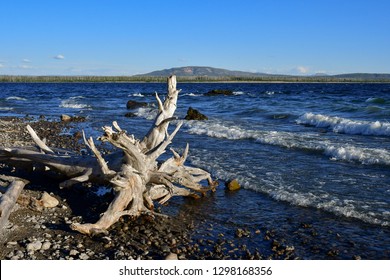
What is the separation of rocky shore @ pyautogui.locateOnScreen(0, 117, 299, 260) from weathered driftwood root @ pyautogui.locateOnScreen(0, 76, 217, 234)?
282mm

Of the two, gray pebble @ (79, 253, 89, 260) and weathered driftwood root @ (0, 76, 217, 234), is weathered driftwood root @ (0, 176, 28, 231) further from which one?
Answer: gray pebble @ (79, 253, 89, 260)

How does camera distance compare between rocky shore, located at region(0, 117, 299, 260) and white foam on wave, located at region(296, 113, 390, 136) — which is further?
white foam on wave, located at region(296, 113, 390, 136)

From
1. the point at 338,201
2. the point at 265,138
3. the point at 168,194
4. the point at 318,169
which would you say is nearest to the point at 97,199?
the point at 168,194

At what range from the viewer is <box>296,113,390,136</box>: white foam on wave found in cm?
1870

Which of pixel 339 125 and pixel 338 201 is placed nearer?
pixel 338 201

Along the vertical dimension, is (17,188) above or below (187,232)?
above

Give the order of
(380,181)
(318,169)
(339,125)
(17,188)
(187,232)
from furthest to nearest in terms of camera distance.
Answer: (339,125) → (318,169) → (380,181) → (17,188) → (187,232)

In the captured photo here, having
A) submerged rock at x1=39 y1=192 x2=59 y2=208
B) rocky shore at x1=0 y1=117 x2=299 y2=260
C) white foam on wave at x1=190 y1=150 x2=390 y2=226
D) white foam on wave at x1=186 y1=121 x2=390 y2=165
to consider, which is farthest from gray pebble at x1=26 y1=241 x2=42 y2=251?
white foam on wave at x1=186 y1=121 x2=390 y2=165

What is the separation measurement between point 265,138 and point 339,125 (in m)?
6.27

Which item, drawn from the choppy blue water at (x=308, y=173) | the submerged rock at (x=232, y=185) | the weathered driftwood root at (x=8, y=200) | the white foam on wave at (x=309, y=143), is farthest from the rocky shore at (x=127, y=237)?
the white foam on wave at (x=309, y=143)

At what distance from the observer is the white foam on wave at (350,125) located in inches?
736

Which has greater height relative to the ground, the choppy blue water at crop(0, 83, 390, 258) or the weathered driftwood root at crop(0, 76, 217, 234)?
the weathered driftwood root at crop(0, 76, 217, 234)

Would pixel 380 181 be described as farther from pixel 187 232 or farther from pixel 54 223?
pixel 54 223

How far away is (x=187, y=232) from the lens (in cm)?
700
